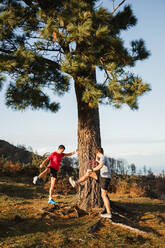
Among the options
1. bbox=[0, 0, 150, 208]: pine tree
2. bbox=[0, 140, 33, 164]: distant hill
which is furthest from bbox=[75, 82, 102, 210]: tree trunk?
bbox=[0, 140, 33, 164]: distant hill

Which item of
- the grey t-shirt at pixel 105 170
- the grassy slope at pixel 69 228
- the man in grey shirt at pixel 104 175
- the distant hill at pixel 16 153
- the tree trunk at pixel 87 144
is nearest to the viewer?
the grassy slope at pixel 69 228

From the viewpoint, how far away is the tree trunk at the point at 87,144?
6297 mm

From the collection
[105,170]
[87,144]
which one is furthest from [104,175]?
[87,144]

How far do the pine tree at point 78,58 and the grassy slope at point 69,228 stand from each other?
37.4 inches

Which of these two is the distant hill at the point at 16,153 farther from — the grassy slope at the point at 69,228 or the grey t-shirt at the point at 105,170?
the grey t-shirt at the point at 105,170

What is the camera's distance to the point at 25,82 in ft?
22.0

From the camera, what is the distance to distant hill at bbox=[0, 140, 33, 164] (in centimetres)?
1918

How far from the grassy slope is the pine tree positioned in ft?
3.11

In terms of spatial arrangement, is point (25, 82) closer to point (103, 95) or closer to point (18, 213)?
point (103, 95)

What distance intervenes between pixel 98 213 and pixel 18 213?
6.69 ft

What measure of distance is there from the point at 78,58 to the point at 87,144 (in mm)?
2361

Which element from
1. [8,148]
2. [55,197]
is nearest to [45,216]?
[55,197]

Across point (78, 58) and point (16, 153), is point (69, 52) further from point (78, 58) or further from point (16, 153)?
point (16, 153)

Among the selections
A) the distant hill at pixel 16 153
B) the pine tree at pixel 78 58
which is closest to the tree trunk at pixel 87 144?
the pine tree at pixel 78 58
